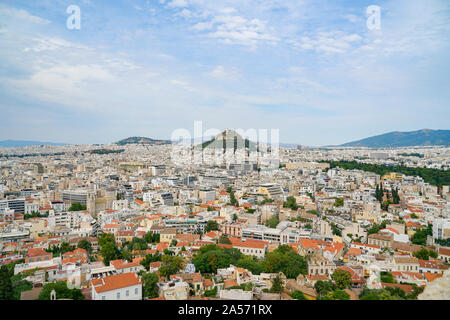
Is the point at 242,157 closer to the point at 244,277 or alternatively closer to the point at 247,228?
the point at 247,228

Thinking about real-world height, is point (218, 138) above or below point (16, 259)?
above

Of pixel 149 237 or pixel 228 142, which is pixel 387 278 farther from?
pixel 228 142

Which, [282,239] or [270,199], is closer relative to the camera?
[282,239]

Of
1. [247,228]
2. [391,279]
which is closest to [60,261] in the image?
[247,228]

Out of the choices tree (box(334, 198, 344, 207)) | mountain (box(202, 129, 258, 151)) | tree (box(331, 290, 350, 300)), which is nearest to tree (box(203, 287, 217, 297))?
tree (box(331, 290, 350, 300))

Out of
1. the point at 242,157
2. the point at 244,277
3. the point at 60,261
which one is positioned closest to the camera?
the point at 244,277

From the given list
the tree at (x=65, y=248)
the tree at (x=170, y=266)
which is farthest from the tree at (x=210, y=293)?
the tree at (x=65, y=248)
